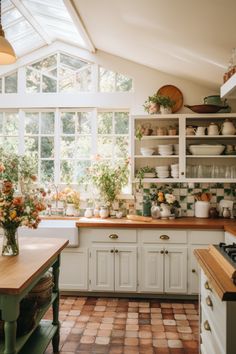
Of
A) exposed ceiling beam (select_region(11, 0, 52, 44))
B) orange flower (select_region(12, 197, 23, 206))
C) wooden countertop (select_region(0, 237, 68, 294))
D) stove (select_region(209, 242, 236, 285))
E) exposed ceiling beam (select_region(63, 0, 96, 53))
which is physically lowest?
wooden countertop (select_region(0, 237, 68, 294))

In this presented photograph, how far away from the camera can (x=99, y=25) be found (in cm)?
356

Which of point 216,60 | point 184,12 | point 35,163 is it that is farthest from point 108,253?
point 184,12

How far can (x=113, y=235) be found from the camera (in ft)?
13.1

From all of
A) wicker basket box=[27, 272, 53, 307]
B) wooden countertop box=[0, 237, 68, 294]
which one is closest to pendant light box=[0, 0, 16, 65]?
wooden countertop box=[0, 237, 68, 294]

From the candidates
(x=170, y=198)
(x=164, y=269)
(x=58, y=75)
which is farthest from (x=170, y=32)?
(x=164, y=269)

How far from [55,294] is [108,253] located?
125 cm

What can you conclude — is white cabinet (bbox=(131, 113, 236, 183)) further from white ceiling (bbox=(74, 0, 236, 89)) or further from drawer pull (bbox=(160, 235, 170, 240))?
drawer pull (bbox=(160, 235, 170, 240))

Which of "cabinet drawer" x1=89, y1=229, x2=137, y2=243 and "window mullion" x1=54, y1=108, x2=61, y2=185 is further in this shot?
"window mullion" x1=54, y1=108, x2=61, y2=185

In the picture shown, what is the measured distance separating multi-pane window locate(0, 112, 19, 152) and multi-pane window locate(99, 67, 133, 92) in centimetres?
131

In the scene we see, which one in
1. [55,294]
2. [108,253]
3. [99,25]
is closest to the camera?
[55,294]

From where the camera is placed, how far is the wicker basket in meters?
2.45

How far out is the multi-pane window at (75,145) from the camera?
4758 mm

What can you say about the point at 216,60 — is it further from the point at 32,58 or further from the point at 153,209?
the point at 32,58

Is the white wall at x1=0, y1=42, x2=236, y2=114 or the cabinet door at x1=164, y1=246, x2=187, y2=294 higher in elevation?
the white wall at x1=0, y1=42, x2=236, y2=114
